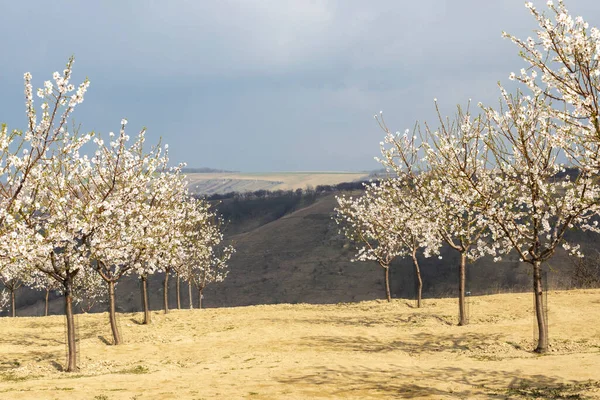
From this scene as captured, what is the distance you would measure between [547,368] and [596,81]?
8.97m

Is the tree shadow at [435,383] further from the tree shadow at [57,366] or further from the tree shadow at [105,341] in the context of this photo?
the tree shadow at [105,341]

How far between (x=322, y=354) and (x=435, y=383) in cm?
711

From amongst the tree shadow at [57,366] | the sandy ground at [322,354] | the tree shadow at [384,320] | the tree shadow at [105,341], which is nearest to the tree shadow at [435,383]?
the sandy ground at [322,354]

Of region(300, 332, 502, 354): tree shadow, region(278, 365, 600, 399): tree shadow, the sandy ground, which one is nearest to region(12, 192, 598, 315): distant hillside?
the sandy ground

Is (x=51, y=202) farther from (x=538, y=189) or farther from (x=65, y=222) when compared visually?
(x=538, y=189)

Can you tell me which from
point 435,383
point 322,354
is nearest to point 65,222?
point 322,354

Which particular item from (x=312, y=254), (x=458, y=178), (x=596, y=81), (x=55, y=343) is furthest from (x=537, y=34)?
(x=312, y=254)

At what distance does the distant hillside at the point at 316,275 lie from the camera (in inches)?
2744

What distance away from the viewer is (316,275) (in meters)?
78.4

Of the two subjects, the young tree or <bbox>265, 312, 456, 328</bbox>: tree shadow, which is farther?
<bbox>265, 312, 456, 328</bbox>: tree shadow

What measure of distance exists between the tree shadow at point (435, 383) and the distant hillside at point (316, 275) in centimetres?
4504

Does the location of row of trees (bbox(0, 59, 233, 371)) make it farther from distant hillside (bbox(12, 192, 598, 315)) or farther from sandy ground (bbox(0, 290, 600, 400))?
distant hillside (bbox(12, 192, 598, 315))

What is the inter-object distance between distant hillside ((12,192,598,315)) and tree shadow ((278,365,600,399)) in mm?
Result: 45044

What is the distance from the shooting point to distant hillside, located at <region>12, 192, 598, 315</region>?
69688 mm
